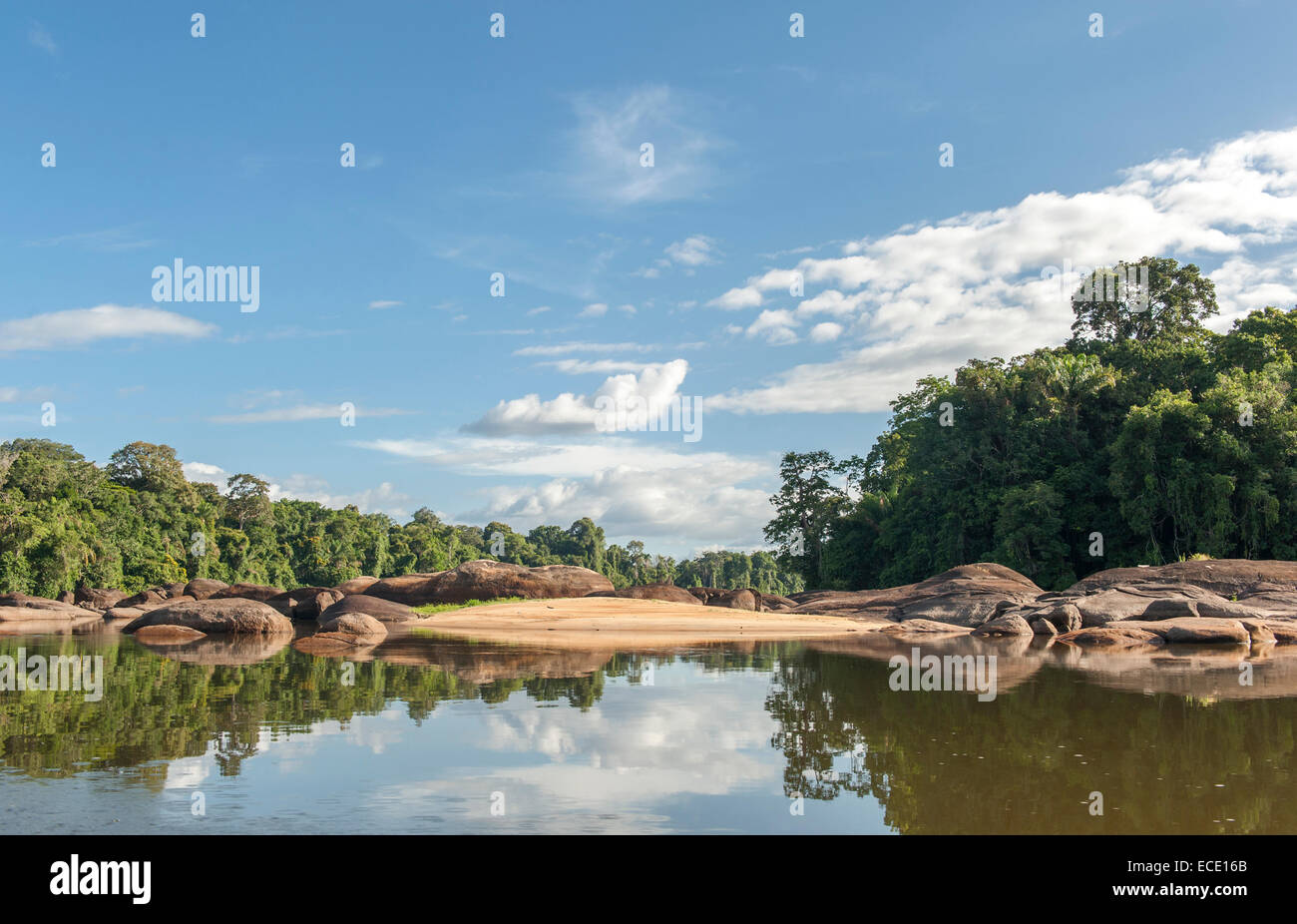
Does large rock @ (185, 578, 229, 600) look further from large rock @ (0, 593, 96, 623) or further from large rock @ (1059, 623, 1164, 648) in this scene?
large rock @ (1059, 623, 1164, 648)

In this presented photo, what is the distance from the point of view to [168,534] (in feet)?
216

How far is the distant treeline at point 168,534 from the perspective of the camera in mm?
52594

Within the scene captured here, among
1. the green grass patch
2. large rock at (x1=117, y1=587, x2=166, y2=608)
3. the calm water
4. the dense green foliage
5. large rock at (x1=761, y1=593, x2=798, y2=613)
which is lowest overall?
large rock at (x1=761, y1=593, x2=798, y2=613)

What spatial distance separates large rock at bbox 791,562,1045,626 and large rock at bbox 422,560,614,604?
10372 millimetres

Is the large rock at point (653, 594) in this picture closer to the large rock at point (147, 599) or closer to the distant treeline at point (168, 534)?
the distant treeline at point (168, 534)

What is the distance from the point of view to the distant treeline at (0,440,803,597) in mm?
52594

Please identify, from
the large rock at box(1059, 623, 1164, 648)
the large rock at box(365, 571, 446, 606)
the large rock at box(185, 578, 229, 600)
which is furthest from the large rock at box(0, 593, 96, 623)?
the large rock at box(1059, 623, 1164, 648)

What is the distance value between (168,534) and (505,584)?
4007 cm

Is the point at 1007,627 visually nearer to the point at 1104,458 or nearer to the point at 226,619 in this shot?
the point at 1104,458

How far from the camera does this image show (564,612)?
106 feet

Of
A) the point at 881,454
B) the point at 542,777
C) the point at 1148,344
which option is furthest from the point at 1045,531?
the point at 542,777

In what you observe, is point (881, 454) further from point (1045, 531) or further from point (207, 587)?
point (207, 587)
